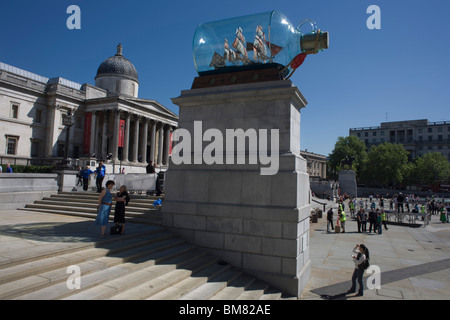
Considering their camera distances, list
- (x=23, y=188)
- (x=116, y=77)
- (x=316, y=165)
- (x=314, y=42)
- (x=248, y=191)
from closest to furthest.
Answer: (x=248, y=191) → (x=314, y=42) → (x=23, y=188) → (x=116, y=77) → (x=316, y=165)

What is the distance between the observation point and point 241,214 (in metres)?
7.57

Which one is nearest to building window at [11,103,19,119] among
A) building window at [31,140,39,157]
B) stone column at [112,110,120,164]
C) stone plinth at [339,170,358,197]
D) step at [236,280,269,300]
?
building window at [31,140,39,157]

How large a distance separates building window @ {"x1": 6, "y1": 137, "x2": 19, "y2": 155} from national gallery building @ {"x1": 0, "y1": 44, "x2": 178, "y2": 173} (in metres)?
0.04

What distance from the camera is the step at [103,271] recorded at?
4383 millimetres

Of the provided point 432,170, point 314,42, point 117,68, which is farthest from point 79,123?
point 432,170

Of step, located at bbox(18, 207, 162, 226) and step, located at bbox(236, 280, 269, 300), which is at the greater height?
step, located at bbox(18, 207, 162, 226)

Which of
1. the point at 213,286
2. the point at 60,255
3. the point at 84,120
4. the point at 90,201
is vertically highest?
A: the point at 84,120

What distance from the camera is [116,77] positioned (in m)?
57.8

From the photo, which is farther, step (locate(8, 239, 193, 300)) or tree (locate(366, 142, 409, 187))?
tree (locate(366, 142, 409, 187))

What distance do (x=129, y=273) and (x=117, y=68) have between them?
60.3 m

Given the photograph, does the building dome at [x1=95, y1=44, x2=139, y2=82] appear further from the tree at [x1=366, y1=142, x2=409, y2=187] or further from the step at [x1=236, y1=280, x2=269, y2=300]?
the tree at [x1=366, y1=142, x2=409, y2=187]

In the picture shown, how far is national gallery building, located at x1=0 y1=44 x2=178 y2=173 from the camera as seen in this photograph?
136 ft

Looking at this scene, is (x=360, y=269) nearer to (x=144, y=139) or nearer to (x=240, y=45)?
(x=240, y=45)
